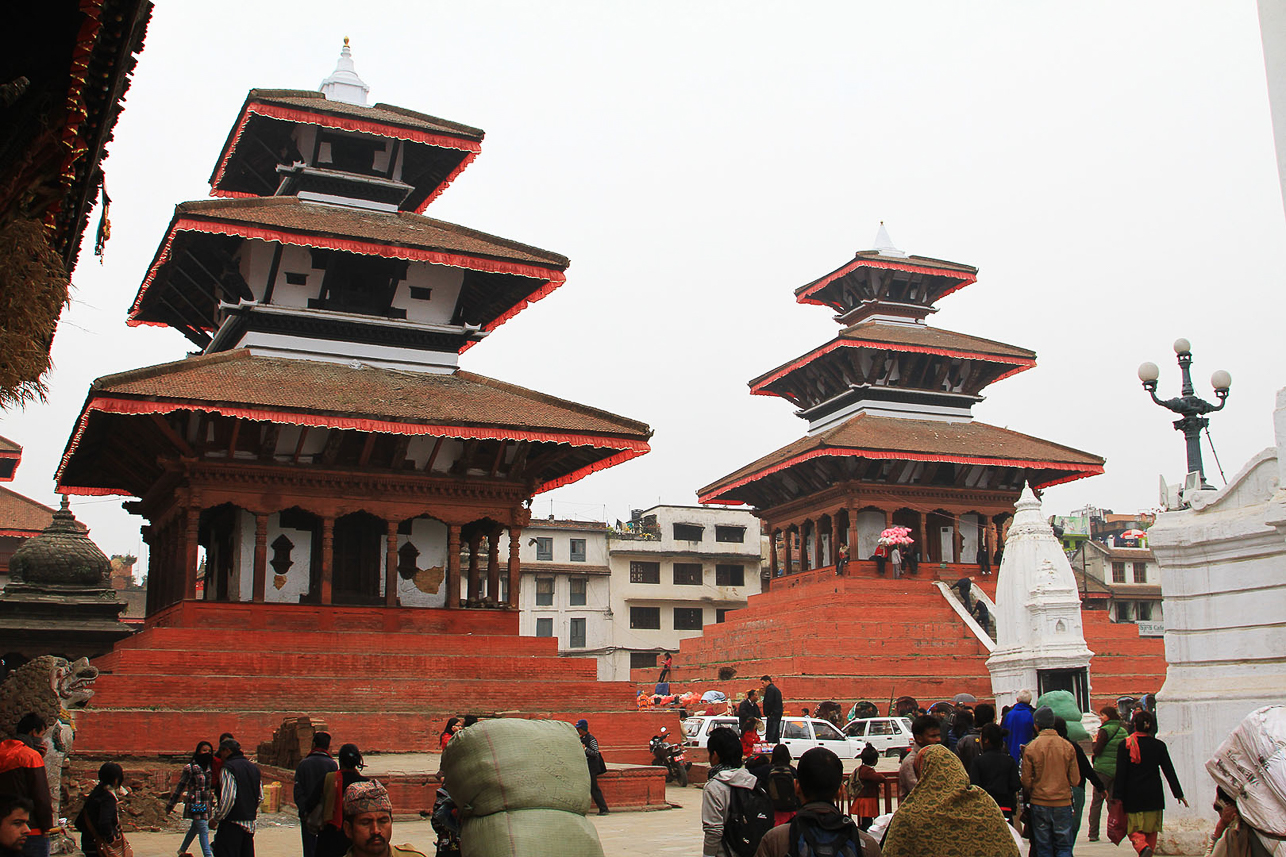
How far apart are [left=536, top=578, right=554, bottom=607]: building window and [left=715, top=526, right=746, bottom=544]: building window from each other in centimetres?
→ 928

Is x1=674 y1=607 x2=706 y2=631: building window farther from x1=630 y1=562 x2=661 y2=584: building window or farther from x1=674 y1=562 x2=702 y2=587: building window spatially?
x1=630 y1=562 x2=661 y2=584: building window

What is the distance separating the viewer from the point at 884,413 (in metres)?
39.9

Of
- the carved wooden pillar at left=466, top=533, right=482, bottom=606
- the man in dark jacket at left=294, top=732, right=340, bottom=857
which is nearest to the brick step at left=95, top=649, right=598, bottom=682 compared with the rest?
the carved wooden pillar at left=466, top=533, right=482, bottom=606

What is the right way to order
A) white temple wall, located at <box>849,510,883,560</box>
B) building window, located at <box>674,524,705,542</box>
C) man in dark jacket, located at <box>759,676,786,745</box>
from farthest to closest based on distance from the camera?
building window, located at <box>674,524,705,542</box>
white temple wall, located at <box>849,510,883,560</box>
man in dark jacket, located at <box>759,676,786,745</box>

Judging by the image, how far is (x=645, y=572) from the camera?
5922 cm

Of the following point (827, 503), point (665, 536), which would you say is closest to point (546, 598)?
point (665, 536)

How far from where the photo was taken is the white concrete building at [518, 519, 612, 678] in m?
57.2

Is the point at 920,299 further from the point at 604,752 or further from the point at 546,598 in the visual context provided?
the point at 604,752

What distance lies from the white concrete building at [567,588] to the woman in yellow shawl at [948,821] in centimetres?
5172

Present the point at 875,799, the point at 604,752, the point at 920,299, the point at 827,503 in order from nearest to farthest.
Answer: the point at 875,799, the point at 604,752, the point at 827,503, the point at 920,299

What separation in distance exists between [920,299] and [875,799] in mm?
35611

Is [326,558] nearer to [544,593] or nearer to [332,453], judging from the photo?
[332,453]

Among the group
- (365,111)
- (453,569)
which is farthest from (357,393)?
(365,111)

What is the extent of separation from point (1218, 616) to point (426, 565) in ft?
50.2
